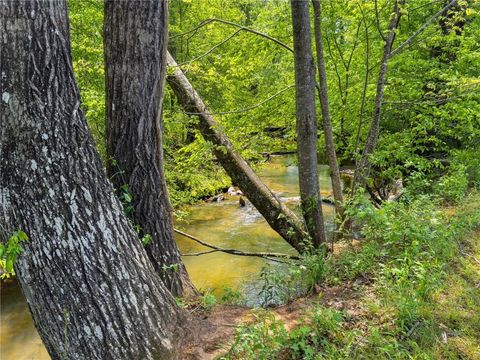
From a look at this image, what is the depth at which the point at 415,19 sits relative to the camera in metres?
6.36

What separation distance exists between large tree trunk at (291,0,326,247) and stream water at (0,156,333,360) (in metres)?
1.37

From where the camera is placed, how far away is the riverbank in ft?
7.63

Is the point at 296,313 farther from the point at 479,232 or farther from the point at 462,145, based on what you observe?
the point at 462,145

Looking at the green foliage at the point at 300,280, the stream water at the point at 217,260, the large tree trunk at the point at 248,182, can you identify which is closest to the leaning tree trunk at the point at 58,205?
the green foliage at the point at 300,280

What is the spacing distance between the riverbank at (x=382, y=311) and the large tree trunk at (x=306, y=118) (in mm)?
515

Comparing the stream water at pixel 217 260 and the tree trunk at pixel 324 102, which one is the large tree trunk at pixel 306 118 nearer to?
A: the tree trunk at pixel 324 102

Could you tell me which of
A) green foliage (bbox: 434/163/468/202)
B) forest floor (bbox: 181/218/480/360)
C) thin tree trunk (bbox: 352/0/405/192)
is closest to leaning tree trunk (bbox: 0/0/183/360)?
forest floor (bbox: 181/218/480/360)

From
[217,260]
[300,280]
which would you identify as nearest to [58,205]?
[300,280]

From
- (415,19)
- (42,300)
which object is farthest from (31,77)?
(415,19)

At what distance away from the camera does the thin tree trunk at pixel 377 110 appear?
183 inches

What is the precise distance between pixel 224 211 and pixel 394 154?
6.10 m

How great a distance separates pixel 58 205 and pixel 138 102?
1170 millimetres

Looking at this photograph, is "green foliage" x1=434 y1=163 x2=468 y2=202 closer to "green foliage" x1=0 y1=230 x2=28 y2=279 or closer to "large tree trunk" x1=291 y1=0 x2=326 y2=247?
"large tree trunk" x1=291 y1=0 x2=326 y2=247

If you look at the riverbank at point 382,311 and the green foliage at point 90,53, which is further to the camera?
the green foliage at point 90,53
